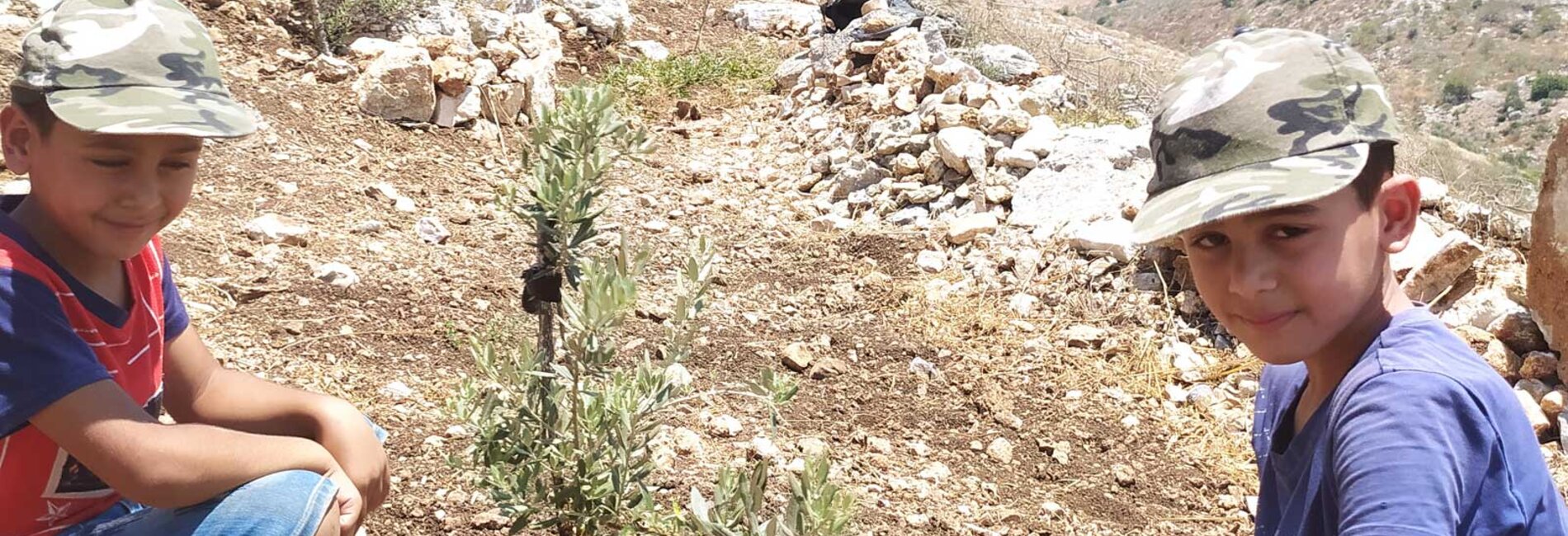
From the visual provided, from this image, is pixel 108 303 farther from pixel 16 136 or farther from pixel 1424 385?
pixel 1424 385

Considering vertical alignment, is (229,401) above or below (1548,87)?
above

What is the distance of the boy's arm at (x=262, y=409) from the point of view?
1748mm

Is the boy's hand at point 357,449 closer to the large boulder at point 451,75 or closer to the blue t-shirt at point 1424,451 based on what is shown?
the blue t-shirt at point 1424,451

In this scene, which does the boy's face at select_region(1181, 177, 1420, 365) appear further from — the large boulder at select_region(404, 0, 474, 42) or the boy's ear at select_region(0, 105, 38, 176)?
the large boulder at select_region(404, 0, 474, 42)

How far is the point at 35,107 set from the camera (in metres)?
1.42

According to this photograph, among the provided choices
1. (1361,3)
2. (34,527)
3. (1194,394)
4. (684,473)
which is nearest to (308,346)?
(684,473)

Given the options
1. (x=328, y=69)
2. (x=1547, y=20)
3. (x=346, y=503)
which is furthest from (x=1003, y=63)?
(x=1547, y=20)

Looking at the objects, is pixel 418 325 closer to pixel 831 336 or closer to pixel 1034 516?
pixel 831 336

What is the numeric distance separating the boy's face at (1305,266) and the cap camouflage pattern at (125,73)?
3.91 ft

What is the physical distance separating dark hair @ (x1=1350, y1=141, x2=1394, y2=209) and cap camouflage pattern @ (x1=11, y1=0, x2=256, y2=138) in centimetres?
130

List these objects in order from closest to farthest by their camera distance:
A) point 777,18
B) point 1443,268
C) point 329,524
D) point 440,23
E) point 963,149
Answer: point 329,524
point 1443,268
point 963,149
point 440,23
point 777,18

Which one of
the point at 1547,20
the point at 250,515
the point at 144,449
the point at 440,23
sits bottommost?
the point at 1547,20

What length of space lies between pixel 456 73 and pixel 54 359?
12.7ft

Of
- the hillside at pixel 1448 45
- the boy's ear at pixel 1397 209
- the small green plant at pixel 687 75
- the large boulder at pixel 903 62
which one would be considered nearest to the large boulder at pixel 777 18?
the small green plant at pixel 687 75
